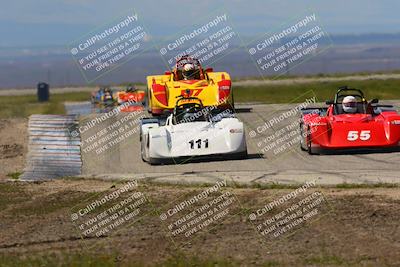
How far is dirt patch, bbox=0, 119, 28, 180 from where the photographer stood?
70.9 feet

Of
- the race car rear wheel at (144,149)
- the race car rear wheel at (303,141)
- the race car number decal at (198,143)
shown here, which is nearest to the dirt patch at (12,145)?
the race car rear wheel at (144,149)

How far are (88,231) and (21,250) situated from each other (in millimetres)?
1256

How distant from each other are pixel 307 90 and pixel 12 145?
28430 mm

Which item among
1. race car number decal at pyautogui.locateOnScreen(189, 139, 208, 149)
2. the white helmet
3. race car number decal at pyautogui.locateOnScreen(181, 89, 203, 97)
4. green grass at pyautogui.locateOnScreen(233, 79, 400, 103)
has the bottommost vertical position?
green grass at pyautogui.locateOnScreen(233, 79, 400, 103)

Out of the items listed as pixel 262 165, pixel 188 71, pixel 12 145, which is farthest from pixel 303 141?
pixel 188 71

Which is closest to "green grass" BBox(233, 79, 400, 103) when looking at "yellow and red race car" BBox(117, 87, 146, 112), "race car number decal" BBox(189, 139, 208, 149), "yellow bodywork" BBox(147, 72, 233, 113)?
"yellow and red race car" BBox(117, 87, 146, 112)

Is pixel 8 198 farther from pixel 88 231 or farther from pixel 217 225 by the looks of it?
pixel 217 225

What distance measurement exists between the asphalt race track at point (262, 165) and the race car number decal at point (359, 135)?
1.24ft

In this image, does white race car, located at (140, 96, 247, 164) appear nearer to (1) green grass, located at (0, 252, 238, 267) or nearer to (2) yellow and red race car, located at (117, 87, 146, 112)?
(1) green grass, located at (0, 252, 238, 267)

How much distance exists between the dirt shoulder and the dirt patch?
7147 millimetres

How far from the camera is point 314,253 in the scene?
10453mm

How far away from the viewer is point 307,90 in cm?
5084

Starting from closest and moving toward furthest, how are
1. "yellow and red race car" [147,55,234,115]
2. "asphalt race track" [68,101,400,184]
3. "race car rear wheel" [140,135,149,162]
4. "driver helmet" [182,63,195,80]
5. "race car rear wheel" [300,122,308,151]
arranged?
"asphalt race track" [68,101,400,184] → "race car rear wheel" [140,135,149,162] → "race car rear wheel" [300,122,308,151] → "yellow and red race car" [147,55,234,115] → "driver helmet" [182,63,195,80]

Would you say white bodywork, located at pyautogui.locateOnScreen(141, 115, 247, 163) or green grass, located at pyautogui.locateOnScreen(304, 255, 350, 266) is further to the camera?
white bodywork, located at pyautogui.locateOnScreen(141, 115, 247, 163)
